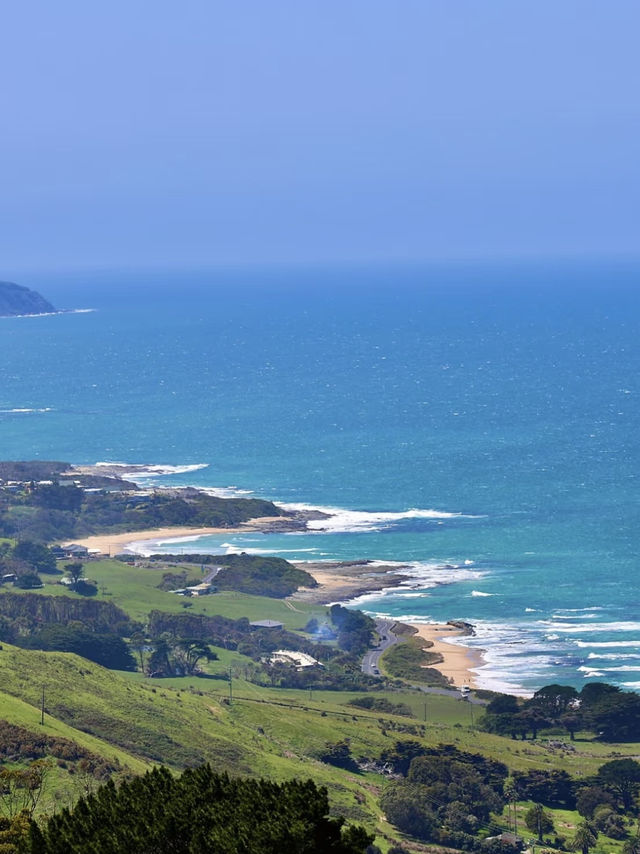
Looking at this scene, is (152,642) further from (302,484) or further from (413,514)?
(302,484)

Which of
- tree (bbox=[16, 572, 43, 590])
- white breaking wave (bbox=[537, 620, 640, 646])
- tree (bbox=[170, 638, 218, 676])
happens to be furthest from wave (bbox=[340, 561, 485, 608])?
tree (bbox=[16, 572, 43, 590])

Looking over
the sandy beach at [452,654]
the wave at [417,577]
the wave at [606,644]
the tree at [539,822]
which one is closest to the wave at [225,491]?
the wave at [417,577]

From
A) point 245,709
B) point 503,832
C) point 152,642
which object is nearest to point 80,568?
point 152,642

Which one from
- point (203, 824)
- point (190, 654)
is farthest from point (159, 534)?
point (203, 824)

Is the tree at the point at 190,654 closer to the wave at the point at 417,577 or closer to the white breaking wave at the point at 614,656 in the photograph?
the wave at the point at 417,577

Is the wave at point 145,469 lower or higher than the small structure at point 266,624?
higher

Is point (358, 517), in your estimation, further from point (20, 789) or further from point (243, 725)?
point (20, 789)
